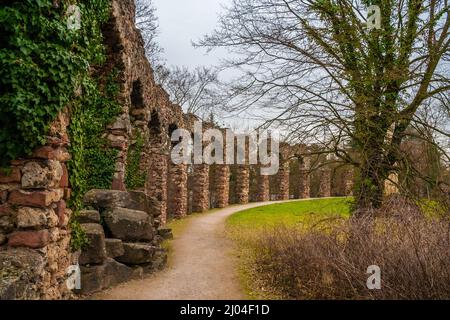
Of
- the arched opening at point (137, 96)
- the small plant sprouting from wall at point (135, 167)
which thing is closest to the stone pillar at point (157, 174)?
the small plant sprouting from wall at point (135, 167)

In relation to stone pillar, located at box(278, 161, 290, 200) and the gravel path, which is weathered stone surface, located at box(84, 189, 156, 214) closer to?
the gravel path

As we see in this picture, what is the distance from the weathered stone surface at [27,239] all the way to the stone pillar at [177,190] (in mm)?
14264

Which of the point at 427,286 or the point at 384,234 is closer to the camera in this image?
the point at 427,286

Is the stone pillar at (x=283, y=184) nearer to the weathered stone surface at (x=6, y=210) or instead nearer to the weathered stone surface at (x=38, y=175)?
the weathered stone surface at (x=38, y=175)

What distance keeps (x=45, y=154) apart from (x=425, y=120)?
292 inches

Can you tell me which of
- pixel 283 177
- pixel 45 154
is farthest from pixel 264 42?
pixel 283 177

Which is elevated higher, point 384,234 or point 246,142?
point 246,142

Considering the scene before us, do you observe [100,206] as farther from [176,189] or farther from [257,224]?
[176,189]

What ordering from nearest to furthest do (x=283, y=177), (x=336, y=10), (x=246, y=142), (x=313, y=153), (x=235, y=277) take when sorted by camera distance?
(x=235, y=277) → (x=336, y=10) → (x=313, y=153) → (x=246, y=142) → (x=283, y=177)

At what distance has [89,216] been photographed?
712cm

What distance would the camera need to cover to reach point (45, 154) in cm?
450

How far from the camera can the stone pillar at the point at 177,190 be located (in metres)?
18.6

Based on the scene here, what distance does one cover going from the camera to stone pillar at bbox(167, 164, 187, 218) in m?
18.6

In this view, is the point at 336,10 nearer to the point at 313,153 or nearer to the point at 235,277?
the point at 313,153
